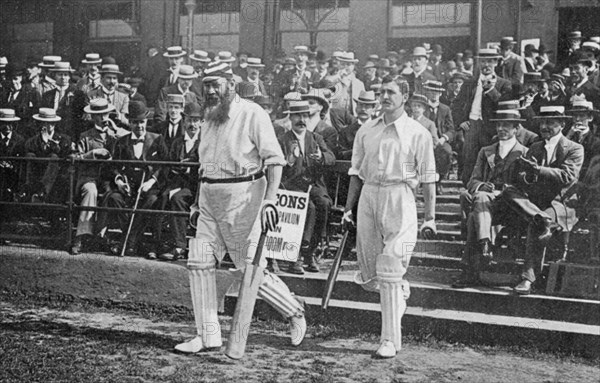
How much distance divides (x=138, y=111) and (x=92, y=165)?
608 mm

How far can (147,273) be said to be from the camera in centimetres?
545

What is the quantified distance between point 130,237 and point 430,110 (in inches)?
106

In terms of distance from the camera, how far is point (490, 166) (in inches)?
203

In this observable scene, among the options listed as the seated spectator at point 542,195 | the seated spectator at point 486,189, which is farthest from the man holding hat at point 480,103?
the seated spectator at point 542,195

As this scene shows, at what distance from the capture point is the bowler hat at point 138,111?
615 centimetres

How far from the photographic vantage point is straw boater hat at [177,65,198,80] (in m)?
5.90

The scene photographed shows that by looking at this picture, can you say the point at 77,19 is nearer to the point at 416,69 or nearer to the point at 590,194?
the point at 416,69

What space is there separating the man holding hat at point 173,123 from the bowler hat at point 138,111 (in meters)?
0.19

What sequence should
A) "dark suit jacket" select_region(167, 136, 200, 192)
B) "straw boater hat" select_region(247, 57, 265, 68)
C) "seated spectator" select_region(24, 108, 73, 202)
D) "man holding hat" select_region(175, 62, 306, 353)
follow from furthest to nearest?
1. "seated spectator" select_region(24, 108, 73, 202)
2. "dark suit jacket" select_region(167, 136, 200, 192)
3. "straw boater hat" select_region(247, 57, 265, 68)
4. "man holding hat" select_region(175, 62, 306, 353)

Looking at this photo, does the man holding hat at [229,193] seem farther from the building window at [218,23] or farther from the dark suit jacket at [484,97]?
the dark suit jacket at [484,97]

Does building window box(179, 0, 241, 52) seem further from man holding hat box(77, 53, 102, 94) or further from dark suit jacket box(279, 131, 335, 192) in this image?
man holding hat box(77, 53, 102, 94)

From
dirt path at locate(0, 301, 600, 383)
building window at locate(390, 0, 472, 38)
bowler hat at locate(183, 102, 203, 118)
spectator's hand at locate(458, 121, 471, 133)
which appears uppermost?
building window at locate(390, 0, 472, 38)

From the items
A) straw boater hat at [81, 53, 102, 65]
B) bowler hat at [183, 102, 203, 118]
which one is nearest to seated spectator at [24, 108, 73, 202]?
straw boater hat at [81, 53, 102, 65]

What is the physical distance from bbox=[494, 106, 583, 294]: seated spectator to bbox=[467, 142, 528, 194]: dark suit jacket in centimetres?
8
